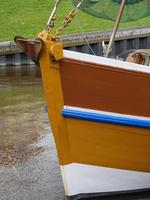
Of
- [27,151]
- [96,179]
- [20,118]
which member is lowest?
[20,118]

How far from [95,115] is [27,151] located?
300 centimetres

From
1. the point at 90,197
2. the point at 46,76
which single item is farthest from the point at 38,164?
the point at 46,76

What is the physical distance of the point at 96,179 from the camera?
6945 mm

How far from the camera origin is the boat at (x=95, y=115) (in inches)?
256

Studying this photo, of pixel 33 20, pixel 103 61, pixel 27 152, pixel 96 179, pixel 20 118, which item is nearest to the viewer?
pixel 103 61

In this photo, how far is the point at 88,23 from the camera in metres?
25.7

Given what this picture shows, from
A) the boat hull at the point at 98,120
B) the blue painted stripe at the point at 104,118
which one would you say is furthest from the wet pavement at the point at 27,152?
the blue painted stripe at the point at 104,118

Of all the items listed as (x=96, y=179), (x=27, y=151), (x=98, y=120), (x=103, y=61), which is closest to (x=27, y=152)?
(x=27, y=151)

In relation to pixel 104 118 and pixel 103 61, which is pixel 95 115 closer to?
pixel 104 118

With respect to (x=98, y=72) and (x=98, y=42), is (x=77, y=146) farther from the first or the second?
(x=98, y=42)

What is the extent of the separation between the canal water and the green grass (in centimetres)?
951

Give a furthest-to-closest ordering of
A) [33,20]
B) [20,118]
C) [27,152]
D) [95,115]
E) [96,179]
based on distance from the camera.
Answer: [33,20]
[20,118]
[27,152]
[96,179]
[95,115]

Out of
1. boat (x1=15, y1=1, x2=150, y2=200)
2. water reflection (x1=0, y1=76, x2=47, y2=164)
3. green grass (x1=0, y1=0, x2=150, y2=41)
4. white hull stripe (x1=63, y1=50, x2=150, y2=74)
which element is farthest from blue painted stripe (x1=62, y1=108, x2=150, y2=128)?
green grass (x1=0, y1=0, x2=150, y2=41)

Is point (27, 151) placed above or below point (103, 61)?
below
